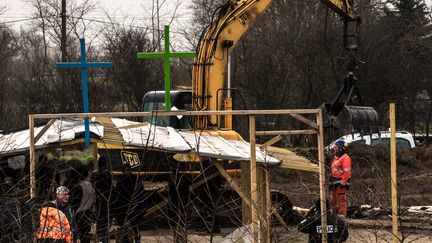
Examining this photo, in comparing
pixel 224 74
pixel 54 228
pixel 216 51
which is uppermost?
pixel 216 51

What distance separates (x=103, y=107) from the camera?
33000 millimetres

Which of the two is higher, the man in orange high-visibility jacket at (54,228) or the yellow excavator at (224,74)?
the yellow excavator at (224,74)

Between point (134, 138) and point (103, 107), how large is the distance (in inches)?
885

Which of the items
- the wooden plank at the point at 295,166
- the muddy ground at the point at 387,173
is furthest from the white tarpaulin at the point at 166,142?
the muddy ground at the point at 387,173

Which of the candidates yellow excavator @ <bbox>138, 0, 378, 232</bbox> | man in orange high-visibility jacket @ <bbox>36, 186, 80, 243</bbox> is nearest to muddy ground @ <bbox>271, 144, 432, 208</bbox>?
yellow excavator @ <bbox>138, 0, 378, 232</bbox>

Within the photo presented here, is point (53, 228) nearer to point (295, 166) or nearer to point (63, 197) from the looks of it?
point (63, 197)

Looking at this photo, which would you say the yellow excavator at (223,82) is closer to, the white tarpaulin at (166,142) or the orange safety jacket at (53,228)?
the white tarpaulin at (166,142)

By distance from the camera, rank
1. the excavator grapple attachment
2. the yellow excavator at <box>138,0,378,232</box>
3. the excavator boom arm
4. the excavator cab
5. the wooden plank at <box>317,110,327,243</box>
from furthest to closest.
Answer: the excavator cab < the excavator boom arm < the yellow excavator at <box>138,0,378,232</box> < the excavator grapple attachment < the wooden plank at <box>317,110,327,243</box>

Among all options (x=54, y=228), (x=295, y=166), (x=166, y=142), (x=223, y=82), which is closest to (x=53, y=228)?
(x=54, y=228)

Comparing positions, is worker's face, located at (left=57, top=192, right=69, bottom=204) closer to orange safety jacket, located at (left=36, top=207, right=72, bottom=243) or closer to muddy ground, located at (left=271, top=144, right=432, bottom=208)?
orange safety jacket, located at (left=36, top=207, right=72, bottom=243)

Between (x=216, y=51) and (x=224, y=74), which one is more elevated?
(x=216, y=51)

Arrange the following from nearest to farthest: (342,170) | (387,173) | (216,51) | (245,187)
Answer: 1. (245,187)
2. (342,170)
3. (216,51)
4. (387,173)

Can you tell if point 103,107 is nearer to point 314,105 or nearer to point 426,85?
point 314,105

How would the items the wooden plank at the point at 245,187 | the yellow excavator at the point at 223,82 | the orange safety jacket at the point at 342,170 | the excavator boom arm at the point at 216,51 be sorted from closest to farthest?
the wooden plank at the point at 245,187, the yellow excavator at the point at 223,82, the orange safety jacket at the point at 342,170, the excavator boom arm at the point at 216,51
